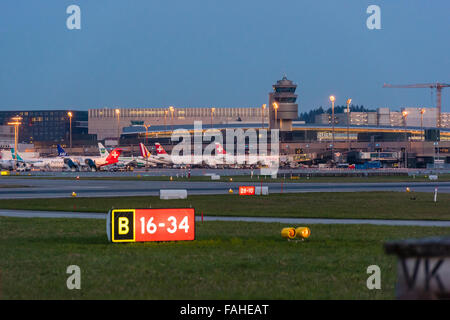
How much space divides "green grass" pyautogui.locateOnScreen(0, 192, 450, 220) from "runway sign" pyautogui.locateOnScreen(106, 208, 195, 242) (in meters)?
14.2

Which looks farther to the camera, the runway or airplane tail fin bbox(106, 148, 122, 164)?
airplane tail fin bbox(106, 148, 122, 164)

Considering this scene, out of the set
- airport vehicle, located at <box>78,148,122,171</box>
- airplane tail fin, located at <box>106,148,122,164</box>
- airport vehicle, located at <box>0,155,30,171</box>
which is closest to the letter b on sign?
airport vehicle, located at <box>78,148,122,171</box>

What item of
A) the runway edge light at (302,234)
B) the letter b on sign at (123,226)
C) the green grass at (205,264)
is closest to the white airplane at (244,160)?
the green grass at (205,264)

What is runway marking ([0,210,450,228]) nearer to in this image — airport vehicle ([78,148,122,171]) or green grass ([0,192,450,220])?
green grass ([0,192,450,220])

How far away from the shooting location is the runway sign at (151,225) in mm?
22328

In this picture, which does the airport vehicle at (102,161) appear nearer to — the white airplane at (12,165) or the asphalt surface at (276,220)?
the white airplane at (12,165)

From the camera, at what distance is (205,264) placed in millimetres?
18469

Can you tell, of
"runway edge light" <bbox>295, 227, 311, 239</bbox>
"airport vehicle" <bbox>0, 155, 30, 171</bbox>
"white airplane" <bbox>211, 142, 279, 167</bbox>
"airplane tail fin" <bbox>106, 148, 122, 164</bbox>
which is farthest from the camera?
"white airplane" <bbox>211, 142, 279, 167</bbox>

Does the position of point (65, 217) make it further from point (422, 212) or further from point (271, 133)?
point (271, 133)

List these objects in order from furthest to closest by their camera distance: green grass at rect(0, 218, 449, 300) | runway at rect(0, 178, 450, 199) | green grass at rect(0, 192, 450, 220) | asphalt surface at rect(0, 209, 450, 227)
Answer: runway at rect(0, 178, 450, 199) < green grass at rect(0, 192, 450, 220) < asphalt surface at rect(0, 209, 450, 227) < green grass at rect(0, 218, 449, 300)

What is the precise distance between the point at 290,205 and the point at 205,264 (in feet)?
86.9

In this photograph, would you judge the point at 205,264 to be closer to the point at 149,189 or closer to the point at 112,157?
the point at 149,189

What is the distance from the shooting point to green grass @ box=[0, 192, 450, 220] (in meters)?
38.1
